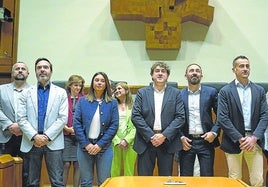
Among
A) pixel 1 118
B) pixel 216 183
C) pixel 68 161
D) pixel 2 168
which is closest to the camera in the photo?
pixel 216 183

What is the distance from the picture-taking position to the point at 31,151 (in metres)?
3.37

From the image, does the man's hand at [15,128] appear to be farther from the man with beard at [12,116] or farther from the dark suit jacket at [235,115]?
the dark suit jacket at [235,115]

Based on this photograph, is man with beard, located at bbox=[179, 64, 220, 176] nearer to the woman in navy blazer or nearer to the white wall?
the woman in navy blazer

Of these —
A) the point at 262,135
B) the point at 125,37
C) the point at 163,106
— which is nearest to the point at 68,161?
the point at 163,106

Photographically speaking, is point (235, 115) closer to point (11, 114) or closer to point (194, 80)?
point (194, 80)

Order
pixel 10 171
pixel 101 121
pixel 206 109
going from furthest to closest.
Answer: pixel 206 109 < pixel 101 121 < pixel 10 171

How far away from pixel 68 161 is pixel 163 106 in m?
1.19

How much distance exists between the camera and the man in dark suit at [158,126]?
10.8 feet

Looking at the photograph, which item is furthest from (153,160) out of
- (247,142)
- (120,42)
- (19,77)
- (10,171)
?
(120,42)

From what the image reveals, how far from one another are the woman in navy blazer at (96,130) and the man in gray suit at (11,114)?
695 millimetres

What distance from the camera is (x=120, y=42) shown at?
18.1ft

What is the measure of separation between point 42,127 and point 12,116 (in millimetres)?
502

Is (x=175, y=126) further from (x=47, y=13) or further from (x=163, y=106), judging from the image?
(x=47, y=13)

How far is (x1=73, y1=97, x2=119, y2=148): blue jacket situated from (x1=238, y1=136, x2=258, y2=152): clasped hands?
3.56ft
